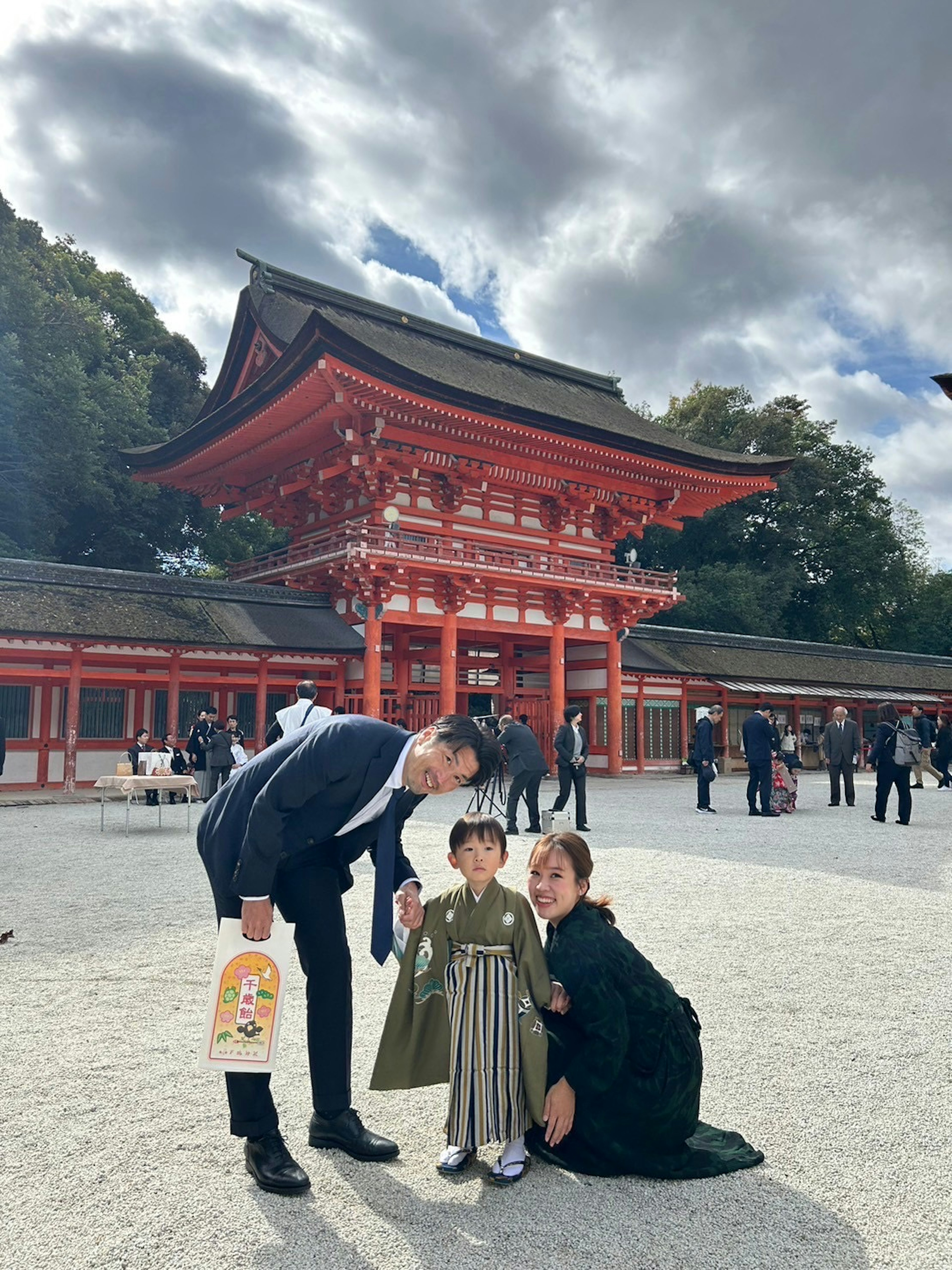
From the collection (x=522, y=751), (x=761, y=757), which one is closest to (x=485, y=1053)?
(x=522, y=751)

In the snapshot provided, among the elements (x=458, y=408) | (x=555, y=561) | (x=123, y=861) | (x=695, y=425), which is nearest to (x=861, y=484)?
(x=695, y=425)

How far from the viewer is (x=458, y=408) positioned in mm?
16672

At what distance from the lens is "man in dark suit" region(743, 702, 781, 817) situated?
1183 cm

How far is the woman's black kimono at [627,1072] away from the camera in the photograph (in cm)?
255

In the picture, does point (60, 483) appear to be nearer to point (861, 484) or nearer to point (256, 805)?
point (256, 805)

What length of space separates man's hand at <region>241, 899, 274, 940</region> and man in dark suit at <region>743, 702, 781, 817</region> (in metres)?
10.1

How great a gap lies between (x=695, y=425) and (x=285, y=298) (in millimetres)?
20774

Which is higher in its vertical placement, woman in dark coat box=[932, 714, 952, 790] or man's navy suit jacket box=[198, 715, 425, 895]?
man's navy suit jacket box=[198, 715, 425, 895]

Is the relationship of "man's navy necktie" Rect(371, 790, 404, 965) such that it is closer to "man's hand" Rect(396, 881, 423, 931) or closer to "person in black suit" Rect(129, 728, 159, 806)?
"man's hand" Rect(396, 881, 423, 931)

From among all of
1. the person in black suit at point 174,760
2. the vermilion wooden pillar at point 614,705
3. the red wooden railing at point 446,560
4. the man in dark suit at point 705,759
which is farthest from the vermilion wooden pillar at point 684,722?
the person in black suit at point 174,760

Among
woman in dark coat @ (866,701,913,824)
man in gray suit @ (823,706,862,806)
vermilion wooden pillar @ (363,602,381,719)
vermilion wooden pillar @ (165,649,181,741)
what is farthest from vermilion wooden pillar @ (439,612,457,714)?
woman in dark coat @ (866,701,913,824)

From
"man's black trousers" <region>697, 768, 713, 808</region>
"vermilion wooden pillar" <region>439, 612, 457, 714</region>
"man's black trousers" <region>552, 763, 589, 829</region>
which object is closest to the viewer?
"man's black trousers" <region>552, 763, 589, 829</region>

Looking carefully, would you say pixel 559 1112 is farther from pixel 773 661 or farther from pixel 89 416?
pixel 773 661

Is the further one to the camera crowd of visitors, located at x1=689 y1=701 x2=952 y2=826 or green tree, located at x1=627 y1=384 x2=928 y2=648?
green tree, located at x1=627 y1=384 x2=928 y2=648
